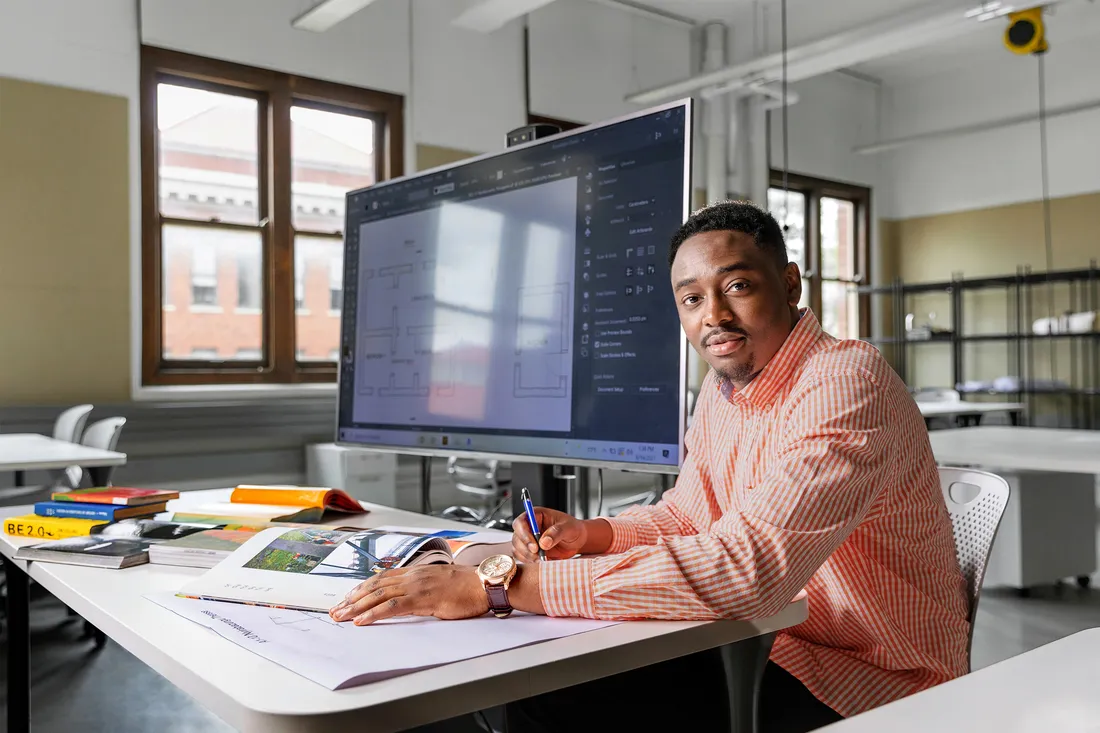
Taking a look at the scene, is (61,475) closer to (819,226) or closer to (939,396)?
(939,396)

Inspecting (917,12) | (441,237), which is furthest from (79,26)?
(917,12)

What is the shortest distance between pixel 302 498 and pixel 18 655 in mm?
660

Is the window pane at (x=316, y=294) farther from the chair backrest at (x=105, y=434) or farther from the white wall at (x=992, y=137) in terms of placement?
the white wall at (x=992, y=137)

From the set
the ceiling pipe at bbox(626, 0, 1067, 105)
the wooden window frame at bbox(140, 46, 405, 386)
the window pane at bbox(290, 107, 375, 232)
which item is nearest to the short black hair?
the wooden window frame at bbox(140, 46, 405, 386)

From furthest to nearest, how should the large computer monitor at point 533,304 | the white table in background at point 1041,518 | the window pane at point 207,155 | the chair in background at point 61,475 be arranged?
the window pane at point 207,155 < the white table in background at point 1041,518 < the chair in background at point 61,475 < the large computer monitor at point 533,304

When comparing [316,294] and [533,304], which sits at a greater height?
[316,294]

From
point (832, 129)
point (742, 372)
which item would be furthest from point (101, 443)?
point (832, 129)

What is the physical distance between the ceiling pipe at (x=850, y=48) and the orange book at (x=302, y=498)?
5273 mm

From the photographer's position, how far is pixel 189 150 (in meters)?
5.31

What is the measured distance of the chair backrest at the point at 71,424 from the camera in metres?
4.12

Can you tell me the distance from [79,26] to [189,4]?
0.62 m

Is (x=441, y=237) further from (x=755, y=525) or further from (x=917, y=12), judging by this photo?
(x=917, y=12)

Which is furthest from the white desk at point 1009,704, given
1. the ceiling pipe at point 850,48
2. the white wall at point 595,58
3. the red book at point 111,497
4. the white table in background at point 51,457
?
the white wall at point 595,58

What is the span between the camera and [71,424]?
4.21 m
